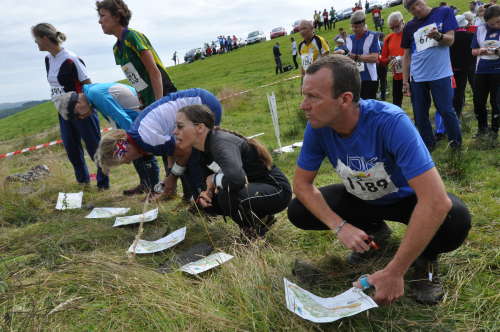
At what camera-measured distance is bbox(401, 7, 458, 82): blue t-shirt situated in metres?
3.71

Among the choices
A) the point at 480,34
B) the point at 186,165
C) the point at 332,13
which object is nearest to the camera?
the point at 186,165

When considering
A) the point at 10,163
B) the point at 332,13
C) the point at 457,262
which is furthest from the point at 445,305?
the point at 332,13

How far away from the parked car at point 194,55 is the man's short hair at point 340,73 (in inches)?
1739

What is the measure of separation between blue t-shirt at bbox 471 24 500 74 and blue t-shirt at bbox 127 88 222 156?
3305 millimetres

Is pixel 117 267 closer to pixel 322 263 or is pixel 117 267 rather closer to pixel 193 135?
pixel 193 135

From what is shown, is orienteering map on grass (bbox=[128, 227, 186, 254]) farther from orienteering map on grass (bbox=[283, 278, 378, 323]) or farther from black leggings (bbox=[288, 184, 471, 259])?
orienteering map on grass (bbox=[283, 278, 378, 323])

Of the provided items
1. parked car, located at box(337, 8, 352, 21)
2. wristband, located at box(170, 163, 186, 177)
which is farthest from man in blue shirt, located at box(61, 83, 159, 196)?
parked car, located at box(337, 8, 352, 21)

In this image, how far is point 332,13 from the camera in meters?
29.5

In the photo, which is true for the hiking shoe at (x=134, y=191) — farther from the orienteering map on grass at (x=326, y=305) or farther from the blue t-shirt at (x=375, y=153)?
the orienteering map on grass at (x=326, y=305)

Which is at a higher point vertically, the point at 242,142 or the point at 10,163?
the point at 242,142

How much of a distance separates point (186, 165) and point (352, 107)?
1.93 m

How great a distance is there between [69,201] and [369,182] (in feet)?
12.2

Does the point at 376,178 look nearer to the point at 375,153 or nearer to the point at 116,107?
the point at 375,153

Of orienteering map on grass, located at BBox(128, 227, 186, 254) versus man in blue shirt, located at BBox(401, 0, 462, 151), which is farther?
man in blue shirt, located at BBox(401, 0, 462, 151)
